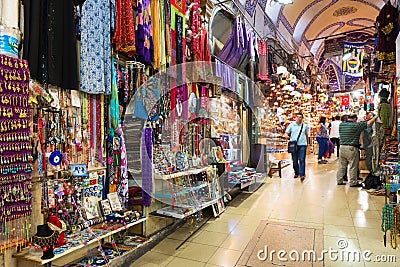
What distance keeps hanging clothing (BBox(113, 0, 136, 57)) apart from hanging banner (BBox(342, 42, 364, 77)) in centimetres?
995

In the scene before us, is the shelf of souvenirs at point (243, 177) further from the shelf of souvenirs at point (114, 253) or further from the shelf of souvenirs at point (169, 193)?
the shelf of souvenirs at point (114, 253)

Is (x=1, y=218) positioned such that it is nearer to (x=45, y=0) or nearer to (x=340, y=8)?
(x=45, y=0)

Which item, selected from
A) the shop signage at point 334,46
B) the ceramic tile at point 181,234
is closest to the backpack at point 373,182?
the ceramic tile at point 181,234

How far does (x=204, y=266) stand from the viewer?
2514mm

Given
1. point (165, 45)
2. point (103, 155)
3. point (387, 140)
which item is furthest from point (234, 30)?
point (103, 155)

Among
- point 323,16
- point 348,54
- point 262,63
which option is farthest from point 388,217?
point 323,16

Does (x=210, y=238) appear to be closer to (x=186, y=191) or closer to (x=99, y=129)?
(x=186, y=191)

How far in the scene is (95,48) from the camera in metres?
2.40

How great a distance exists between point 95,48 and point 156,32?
0.98 metres

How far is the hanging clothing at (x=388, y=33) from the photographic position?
170 inches

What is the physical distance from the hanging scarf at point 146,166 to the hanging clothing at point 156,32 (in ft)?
2.75

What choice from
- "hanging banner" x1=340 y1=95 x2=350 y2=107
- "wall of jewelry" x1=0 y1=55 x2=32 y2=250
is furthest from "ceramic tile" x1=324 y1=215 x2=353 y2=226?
"hanging banner" x1=340 y1=95 x2=350 y2=107

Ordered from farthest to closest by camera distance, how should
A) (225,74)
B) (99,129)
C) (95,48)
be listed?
(225,74), (99,129), (95,48)

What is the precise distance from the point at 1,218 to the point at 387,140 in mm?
5403
